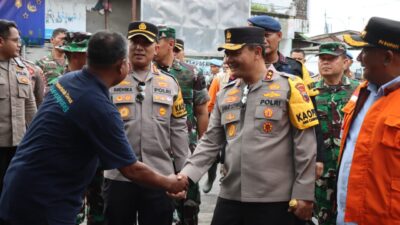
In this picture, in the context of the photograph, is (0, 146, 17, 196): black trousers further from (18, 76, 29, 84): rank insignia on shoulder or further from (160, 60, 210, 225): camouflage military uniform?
(160, 60, 210, 225): camouflage military uniform

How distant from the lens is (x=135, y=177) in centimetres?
340

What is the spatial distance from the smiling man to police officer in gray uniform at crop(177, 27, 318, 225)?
414 millimetres

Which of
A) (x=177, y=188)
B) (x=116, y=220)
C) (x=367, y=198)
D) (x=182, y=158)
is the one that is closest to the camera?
(x=367, y=198)

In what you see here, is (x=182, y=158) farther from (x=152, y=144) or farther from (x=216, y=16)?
(x=216, y=16)

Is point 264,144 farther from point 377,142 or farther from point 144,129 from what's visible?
point 144,129

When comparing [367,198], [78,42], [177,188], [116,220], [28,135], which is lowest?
[116,220]

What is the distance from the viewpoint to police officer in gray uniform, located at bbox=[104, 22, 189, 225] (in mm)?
4316

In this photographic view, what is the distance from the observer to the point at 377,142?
9.86 ft

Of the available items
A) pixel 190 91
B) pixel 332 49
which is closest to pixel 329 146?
pixel 332 49

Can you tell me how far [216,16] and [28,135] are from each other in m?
17.1

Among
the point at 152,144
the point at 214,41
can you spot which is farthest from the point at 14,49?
the point at 214,41

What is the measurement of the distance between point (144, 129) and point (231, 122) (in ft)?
2.69

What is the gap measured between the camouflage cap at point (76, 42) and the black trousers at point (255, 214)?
2.15m

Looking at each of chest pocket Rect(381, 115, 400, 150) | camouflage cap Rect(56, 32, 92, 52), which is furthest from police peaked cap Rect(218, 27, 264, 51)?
camouflage cap Rect(56, 32, 92, 52)
